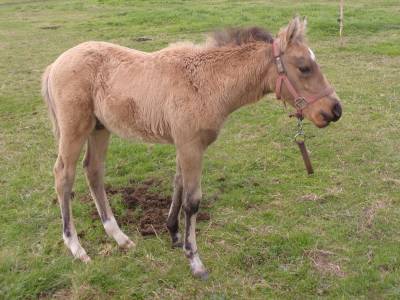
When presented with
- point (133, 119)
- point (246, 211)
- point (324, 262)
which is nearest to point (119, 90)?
point (133, 119)

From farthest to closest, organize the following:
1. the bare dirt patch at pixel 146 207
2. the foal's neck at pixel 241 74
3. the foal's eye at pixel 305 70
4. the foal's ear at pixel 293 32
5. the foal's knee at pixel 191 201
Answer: the bare dirt patch at pixel 146 207 → the foal's knee at pixel 191 201 → the foal's neck at pixel 241 74 → the foal's eye at pixel 305 70 → the foal's ear at pixel 293 32

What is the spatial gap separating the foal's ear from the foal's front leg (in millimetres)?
1036

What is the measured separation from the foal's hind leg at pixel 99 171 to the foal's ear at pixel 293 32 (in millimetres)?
1925

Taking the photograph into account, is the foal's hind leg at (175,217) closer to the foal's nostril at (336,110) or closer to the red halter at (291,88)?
the red halter at (291,88)

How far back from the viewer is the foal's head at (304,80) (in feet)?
11.1

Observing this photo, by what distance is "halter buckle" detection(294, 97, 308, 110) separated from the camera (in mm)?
3445

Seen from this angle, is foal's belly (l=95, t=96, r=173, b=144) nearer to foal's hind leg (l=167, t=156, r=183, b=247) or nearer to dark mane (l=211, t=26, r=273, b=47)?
foal's hind leg (l=167, t=156, r=183, b=247)

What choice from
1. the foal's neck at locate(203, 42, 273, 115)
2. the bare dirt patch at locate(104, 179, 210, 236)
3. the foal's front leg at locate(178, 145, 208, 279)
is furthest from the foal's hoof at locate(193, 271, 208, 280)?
the foal's neck at locate(203, 42, 273, 115)

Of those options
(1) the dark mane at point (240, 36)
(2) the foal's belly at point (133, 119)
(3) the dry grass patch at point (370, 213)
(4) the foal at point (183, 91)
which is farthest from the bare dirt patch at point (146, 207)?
(1) the dark mane at point (240, 36)

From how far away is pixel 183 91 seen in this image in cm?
362

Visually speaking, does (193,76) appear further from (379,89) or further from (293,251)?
(379,89)

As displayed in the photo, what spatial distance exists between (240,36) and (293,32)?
0.51 meters

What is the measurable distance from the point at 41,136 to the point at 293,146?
3843 millimetres

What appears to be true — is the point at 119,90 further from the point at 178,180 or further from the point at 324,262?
the point at 324,262
